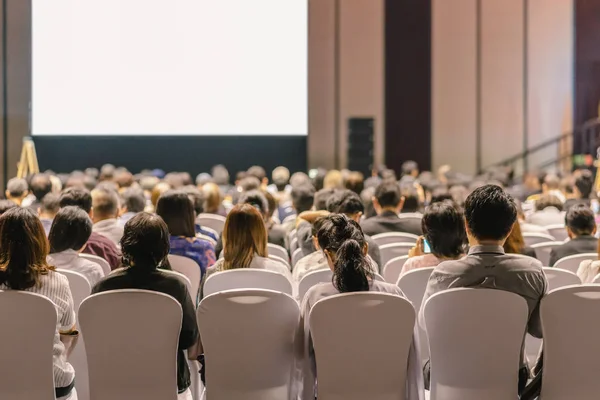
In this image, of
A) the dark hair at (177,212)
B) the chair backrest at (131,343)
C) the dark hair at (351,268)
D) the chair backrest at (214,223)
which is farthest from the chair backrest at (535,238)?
the chair backrest at (131,343)

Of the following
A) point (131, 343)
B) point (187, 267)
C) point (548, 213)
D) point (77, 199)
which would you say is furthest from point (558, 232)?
point (131, 343)

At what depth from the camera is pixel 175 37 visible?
15.3 meters

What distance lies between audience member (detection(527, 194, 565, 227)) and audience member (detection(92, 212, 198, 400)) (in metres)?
4.85

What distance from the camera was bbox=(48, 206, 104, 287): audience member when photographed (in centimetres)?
473

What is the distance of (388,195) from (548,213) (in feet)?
6.22

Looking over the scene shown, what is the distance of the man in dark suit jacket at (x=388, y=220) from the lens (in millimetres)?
6793

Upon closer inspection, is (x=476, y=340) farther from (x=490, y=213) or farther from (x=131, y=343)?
(x=131, y=343)

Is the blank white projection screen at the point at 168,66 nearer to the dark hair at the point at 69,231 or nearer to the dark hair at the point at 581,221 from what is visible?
the dark hair at the point at 581,221

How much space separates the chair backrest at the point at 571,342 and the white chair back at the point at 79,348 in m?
2.17

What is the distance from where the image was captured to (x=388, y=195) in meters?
6.77

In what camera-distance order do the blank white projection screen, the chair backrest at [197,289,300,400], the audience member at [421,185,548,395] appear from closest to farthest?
the chair backrest at [197,289,300,400] → the audience member at [421,185,548,395] → the blank white projection screen

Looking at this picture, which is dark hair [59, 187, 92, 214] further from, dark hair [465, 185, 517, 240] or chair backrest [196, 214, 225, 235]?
dark hair [465, 185, 517, 240]

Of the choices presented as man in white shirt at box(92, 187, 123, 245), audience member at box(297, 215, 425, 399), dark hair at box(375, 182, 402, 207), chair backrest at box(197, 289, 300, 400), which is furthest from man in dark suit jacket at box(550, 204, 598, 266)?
man in white shirt at box(92, 187, 123, 245)

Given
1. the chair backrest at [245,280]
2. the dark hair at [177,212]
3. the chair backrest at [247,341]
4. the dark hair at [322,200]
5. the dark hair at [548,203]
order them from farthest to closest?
the dark hair at [548,203]
the dark hair at [322,200]
the dark hair at [177,212]
the chair backrest at [245,280]
the chair backrest at [247,341]
